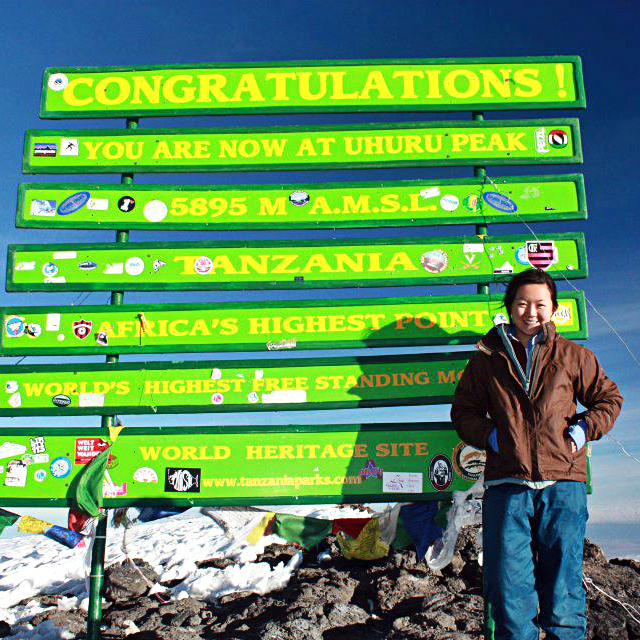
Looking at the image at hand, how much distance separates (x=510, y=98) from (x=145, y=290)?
4086 millimetres

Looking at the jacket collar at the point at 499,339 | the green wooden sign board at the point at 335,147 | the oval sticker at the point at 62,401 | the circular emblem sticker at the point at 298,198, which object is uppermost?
the green wooden sign board at the point at 335,147

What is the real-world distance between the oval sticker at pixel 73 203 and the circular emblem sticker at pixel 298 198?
2.05 m

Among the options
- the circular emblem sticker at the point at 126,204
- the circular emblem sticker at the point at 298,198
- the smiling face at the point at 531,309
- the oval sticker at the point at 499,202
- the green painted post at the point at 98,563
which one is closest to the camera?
the smiling face at the point at 531,309

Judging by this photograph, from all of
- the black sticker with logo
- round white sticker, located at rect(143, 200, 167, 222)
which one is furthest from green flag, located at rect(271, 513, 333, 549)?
round white sticker, located at rect(143, 200, 167, 222)

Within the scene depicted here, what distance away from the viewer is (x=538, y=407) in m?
4.10

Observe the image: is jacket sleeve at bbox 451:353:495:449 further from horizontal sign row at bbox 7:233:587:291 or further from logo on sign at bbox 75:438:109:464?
logo on sign at bbox 75:438:109:464

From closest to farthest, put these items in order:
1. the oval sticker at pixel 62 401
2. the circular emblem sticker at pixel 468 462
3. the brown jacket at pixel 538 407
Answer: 1. the brown jacket at pixel 538 407
2. the circular emblem sticker at pixel 468 462
3. the oval sticker at pixel 62 401

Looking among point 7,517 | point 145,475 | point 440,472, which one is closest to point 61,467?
point 7,517

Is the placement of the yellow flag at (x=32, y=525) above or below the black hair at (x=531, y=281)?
below

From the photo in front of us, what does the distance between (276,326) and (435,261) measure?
163 centimetres

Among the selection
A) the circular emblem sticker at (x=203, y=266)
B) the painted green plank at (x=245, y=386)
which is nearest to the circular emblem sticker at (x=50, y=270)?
the painted green plank at (x=245, y=386)

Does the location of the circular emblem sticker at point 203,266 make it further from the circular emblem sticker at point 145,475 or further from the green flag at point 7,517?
the green flag at point 7,517

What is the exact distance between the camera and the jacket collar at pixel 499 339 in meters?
4.27

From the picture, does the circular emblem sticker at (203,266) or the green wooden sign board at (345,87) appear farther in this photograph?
the green wooden sign board at (345,87)
